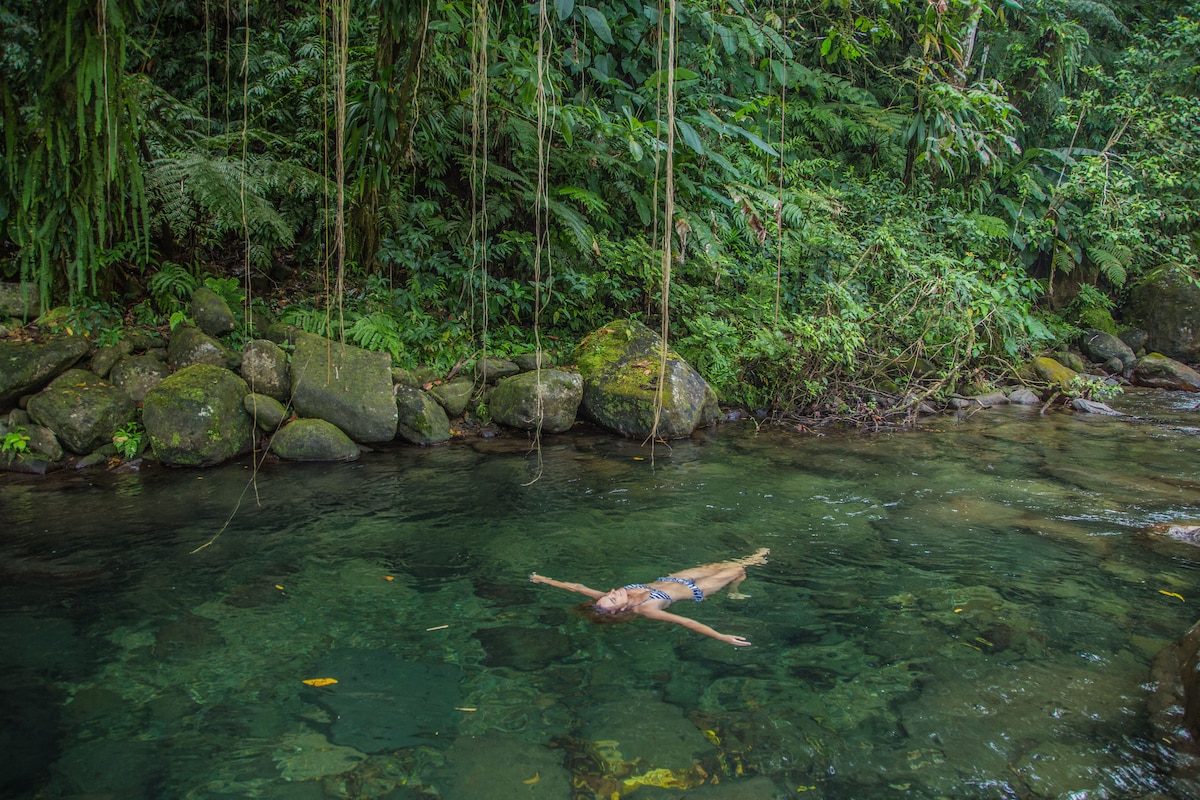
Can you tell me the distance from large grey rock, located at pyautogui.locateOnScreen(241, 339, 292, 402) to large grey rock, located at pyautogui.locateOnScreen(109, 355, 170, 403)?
71 centimetres

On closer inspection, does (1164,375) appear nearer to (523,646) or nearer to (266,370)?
(523,646)

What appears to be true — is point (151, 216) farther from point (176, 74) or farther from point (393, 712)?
point (393, 712)

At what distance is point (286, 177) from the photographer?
24.0ft

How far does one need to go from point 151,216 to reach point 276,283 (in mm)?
1412

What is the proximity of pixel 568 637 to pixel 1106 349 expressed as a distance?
1137 centimetres

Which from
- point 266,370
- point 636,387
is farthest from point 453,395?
point 636,387

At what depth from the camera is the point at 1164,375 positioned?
10898 mm

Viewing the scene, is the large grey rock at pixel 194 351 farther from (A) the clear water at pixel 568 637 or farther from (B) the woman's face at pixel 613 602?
(B) the woman's face at pixel 613 602

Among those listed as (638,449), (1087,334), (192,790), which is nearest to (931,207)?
(1087,334)

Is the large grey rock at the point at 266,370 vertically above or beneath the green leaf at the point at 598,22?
beneath

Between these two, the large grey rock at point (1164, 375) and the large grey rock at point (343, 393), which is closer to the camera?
the large grey rock at point (343, 393)

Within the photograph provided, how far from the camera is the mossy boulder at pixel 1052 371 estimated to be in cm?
973

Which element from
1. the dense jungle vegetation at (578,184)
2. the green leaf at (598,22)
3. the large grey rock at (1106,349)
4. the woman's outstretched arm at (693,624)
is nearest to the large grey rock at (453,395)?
the dense jungle vegetation at (578,184)

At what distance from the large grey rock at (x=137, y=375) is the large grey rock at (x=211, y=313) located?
2.04 ft
